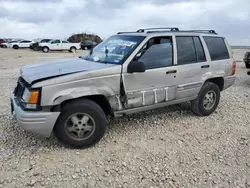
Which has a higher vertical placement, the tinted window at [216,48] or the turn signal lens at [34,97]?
the tinted window at [216,48]

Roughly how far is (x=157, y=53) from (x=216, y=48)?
68.0 inches

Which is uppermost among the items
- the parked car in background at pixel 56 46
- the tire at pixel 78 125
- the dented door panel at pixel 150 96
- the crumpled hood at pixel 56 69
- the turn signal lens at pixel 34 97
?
the parked car in background at pixel 56 46

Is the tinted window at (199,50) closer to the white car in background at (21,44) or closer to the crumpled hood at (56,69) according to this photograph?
the crumpled hood at (56,69)

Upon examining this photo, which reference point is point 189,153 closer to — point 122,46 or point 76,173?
point 76,173

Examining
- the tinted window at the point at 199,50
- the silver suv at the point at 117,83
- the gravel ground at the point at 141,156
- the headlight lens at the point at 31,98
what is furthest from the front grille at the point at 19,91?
the tinted window at the point at 199,50

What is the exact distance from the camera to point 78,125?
12.6ft

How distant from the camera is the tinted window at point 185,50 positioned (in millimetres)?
4773

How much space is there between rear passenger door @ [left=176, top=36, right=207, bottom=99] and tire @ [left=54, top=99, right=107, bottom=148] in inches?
66.6

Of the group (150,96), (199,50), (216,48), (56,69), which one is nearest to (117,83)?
(150,96)

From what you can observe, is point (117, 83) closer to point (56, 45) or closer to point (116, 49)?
point (116, 49)

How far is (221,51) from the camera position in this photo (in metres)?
5.57

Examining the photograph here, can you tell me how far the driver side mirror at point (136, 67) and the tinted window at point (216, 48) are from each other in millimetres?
2000

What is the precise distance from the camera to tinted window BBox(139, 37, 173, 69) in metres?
4.34

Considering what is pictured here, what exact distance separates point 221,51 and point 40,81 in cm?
394
